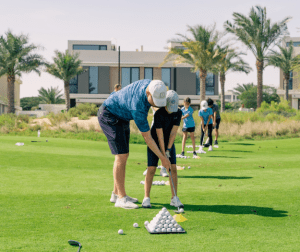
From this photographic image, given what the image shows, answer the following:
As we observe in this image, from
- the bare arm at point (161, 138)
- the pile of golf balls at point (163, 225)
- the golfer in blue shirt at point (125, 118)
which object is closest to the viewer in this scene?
the pile of golf balls at point (163, 225)

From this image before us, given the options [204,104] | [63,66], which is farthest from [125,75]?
[204,104]

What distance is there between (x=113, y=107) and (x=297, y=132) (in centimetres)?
2005

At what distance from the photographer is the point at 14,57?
113 ft

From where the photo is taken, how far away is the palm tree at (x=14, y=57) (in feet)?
112

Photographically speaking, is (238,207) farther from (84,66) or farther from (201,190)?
(84,66)

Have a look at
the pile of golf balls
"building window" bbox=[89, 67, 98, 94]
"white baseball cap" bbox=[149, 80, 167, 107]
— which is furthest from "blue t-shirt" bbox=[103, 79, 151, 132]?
"building window" bbox=[89, 67, 98, 94]

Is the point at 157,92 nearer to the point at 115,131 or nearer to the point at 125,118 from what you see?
the point at 125,118

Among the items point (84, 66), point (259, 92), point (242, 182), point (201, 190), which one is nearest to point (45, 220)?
point (201, 190)

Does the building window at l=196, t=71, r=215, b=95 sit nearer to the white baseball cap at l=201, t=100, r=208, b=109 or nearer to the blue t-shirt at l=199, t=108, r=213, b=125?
the blue t-shirt at l=199, t=108, r=213, b=125

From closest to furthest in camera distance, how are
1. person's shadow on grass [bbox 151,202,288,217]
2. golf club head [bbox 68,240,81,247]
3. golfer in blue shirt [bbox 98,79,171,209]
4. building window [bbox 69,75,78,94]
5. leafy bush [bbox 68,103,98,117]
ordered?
golf club head [bbox 68,240,81,247], golfer in blue shirt [bbox 98,79,171,209], person's shadow on grass [bbox 151,202,288,217], leafy bush [bbox 68,103,98,117], building window [bbox 69,75,78,94]

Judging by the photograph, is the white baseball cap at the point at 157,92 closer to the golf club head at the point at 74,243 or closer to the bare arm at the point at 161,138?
the bare arm at the point at 161,138

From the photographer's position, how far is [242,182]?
7.27m

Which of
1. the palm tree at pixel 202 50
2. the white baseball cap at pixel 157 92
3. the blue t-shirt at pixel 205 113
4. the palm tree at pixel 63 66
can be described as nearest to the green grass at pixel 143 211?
the white baseball cap at pixel 157 92

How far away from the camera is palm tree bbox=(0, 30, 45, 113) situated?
3425 centimetres
